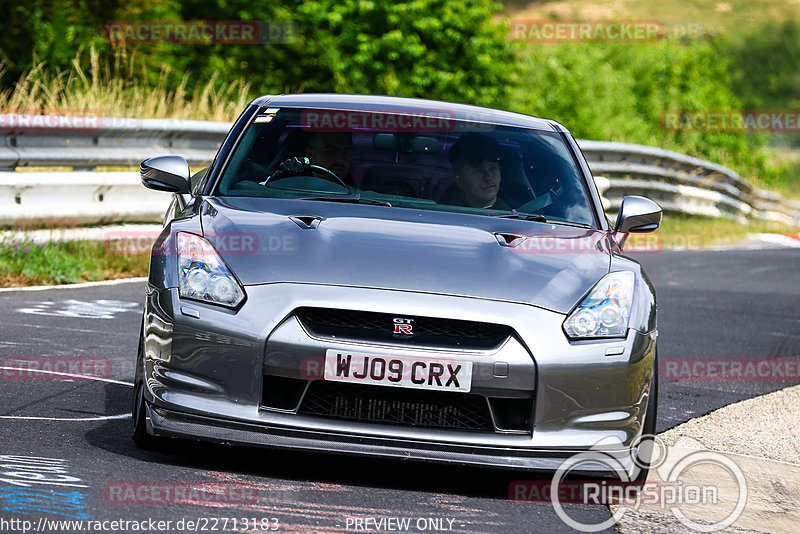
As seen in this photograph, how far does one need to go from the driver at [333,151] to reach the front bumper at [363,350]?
55.2 inches

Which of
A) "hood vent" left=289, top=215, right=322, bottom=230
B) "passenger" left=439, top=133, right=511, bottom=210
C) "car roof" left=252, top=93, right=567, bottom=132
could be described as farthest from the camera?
"car roof" left=252, top=93, right=567, bottom=132

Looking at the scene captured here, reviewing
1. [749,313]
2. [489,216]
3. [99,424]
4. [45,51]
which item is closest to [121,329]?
[99,424]

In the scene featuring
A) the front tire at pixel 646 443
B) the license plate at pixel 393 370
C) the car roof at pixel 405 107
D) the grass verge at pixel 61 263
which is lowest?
the grass verge at pixel 61 263

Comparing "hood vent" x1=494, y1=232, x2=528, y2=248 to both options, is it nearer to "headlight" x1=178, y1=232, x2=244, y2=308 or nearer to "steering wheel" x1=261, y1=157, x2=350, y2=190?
"steering wheel" x1=261, y1=157, x2=350, y2=190

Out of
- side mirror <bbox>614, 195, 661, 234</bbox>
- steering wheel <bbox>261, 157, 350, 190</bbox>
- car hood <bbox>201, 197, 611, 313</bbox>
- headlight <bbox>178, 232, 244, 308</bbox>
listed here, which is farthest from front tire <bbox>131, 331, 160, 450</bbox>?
side mirror <bbox>614, 195, 661, 234</bbox>

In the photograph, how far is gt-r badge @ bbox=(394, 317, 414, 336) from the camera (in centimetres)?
438

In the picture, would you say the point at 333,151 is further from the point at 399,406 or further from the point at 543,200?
the point at 399,406

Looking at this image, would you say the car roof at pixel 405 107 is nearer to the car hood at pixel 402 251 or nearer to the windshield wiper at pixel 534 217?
the windshield wiper at pixel 534 217

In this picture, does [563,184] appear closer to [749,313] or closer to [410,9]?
[749,313]

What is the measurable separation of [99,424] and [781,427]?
10.7 ft

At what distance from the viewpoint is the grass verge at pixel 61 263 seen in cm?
948

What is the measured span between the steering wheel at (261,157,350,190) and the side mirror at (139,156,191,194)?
36cm

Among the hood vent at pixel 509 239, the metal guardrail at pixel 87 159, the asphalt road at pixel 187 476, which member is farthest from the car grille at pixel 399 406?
the metal guardrail at pixel 87 159

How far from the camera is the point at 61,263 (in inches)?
385
